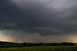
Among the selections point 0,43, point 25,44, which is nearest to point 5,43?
point 0,43

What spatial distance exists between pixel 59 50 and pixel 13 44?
37420 mm

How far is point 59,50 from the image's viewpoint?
4888 cm

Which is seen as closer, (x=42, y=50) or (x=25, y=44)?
(x=42, y=50)

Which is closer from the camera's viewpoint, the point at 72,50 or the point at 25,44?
the point at 72,50

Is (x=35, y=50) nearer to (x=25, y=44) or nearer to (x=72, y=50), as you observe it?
(x=72, y=50)

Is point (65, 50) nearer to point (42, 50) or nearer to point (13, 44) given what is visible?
point (42, 50)

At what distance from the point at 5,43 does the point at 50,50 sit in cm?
3899

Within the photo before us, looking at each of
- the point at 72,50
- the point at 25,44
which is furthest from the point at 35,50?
the point at 25,44

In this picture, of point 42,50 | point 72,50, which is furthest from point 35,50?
point 72,50

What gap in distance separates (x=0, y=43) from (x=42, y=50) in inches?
1495

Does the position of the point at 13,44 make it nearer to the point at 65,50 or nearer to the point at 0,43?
the point at 0,43

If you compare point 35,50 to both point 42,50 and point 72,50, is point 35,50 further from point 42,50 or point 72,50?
point 72,50

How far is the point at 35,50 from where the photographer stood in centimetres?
4706

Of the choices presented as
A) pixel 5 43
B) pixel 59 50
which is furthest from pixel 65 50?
pixel 5 43
